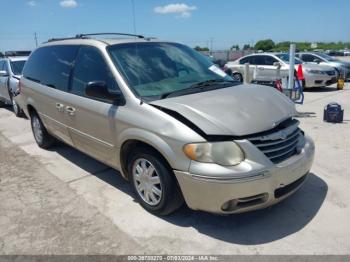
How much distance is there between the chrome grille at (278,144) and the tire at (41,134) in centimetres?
409

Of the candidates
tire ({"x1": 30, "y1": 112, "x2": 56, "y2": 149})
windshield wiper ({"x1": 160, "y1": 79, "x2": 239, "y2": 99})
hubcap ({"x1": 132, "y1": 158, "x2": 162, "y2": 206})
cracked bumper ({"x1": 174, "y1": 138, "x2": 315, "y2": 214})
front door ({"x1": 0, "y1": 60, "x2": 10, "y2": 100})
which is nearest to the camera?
cracked bumper ({"x1": 174, "y1": 138, "x2": 315, "y2": 214})

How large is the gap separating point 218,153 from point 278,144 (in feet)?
2.06

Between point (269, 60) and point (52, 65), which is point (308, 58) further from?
point (52, 65)

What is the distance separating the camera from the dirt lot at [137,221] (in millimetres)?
3037

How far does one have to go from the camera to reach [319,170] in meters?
4.59

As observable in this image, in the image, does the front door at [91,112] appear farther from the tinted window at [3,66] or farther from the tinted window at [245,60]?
the tinted window at [245,60]

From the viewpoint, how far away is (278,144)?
3.13 m

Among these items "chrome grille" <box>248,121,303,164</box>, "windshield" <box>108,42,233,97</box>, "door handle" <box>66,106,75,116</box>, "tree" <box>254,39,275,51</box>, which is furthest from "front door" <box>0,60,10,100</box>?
"tree" <box>254,39,275,51</box>

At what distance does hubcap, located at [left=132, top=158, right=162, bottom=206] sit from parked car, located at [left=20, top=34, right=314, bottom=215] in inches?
0.4

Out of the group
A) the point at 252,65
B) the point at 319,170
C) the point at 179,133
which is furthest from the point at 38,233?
the point at 252,65

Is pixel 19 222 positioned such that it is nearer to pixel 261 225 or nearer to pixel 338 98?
pixel 261 225

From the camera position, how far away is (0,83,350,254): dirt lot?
9.96 feet

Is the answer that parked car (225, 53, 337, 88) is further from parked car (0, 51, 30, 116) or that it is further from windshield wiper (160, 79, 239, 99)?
windshield wiper (160, 79, 239, 99)

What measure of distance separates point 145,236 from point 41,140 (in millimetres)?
3620
